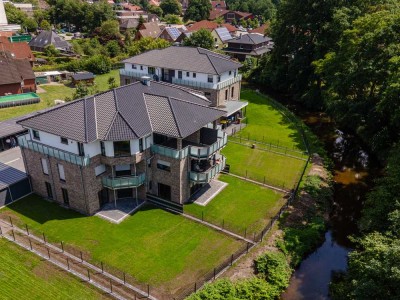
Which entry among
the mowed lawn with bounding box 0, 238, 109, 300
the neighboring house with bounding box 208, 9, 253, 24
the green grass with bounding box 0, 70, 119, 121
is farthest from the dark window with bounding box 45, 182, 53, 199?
the neighboring house with bounding box 208, 9, 253, 24

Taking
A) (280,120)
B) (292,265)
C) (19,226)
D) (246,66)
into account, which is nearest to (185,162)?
(292,265)

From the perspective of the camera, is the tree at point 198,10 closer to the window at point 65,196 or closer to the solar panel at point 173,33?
the solar panel at point 173,33

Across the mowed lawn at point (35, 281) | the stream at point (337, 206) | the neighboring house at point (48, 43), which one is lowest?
the stream at point (337, 206)

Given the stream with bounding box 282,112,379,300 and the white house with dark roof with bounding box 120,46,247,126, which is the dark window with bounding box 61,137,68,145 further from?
the white house with dark roof with bounding box 120,46,247,126

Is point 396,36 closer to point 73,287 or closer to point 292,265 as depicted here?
point 292,265

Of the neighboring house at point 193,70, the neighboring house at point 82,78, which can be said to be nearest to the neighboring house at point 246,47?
the neighboring house at point 82,78

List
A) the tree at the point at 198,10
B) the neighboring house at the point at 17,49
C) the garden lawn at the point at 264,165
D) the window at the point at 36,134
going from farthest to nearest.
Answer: the tree at the point at 198,10
the neighboring house at the point at 17,49
the garden lawn at the point at 264,165
the window at the point at 36,134

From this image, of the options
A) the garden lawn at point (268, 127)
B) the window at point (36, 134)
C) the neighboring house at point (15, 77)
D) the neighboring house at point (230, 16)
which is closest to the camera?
the window at point (36, 134)
